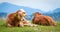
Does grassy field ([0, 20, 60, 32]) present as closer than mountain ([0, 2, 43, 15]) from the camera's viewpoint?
Yes

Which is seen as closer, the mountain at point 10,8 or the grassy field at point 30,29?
the grassy field at point 30,29

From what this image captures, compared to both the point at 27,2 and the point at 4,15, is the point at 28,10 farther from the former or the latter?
the point at 4,15

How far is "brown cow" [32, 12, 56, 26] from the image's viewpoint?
6.41 ft

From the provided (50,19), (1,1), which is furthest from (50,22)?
(1,1)

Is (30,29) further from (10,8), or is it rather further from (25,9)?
(10,8)

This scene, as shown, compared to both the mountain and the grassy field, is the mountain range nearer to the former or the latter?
the mountain

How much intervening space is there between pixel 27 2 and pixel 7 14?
30 cm

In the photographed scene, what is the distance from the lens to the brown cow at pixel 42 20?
195cm

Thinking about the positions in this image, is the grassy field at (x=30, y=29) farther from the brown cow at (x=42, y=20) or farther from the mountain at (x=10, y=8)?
the mountain at (x=10, y=8)

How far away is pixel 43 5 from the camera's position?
206 centimetres

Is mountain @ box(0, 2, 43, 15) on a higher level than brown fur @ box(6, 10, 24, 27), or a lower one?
higher

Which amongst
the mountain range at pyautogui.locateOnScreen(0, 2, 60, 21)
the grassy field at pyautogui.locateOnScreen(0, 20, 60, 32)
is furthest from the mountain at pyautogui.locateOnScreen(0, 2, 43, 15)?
the grassy field at pyautogui.locateOnScreen(0, 20, 60, 32)

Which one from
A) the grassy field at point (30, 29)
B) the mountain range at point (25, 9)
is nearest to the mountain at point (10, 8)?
the mountain range at point (25, 9)

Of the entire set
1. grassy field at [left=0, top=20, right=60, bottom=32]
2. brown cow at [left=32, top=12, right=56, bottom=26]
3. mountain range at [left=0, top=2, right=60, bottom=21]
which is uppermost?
mountain range at [left=0, top=2, right=60, bottom=21]
